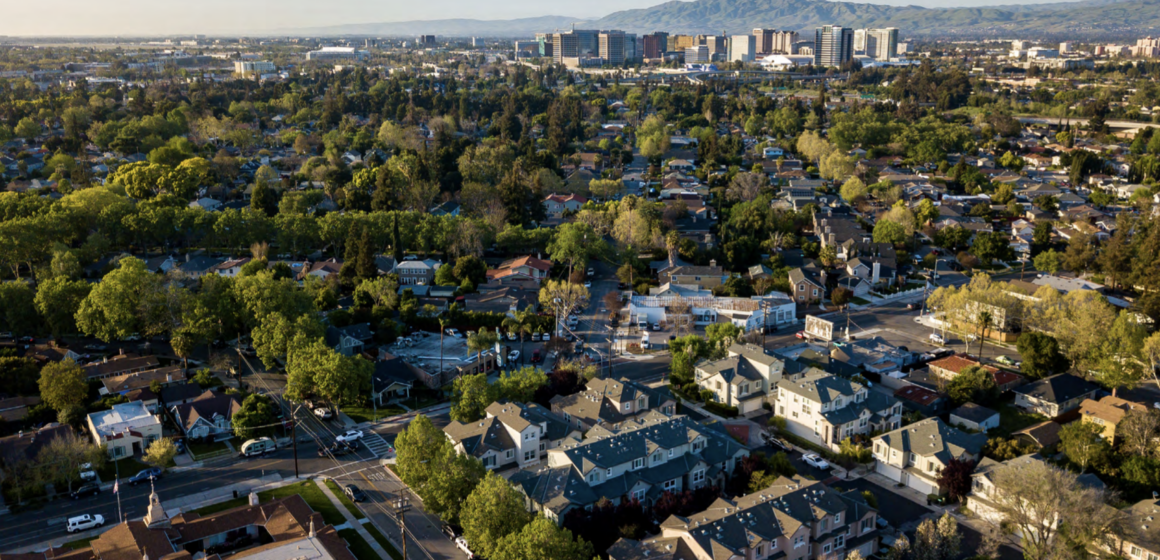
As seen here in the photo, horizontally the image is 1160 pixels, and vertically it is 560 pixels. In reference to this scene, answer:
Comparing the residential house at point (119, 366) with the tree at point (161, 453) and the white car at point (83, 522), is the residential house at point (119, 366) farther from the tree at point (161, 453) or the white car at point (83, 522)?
the white car at point (83, 522)

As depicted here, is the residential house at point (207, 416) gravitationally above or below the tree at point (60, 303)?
below

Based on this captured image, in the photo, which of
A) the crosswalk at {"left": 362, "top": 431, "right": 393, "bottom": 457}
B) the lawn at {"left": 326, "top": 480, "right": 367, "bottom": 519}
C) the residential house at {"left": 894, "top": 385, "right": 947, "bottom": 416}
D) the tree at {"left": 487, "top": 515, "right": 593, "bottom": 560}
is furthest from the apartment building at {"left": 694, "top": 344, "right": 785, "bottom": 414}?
the lawn at {"left": 326, "top": 480, "right": 367, "bottom": 519}

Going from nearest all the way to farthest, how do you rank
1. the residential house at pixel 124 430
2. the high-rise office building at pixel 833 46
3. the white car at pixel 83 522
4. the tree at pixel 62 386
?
1. the white car at pixel 83 522
2. the residential house at pixel 124 430
3. the tree at pixel 62 386
4. the high-rise office building at pixel 833 46

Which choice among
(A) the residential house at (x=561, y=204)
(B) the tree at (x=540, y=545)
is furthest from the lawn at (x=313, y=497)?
(A) the residential house at (x=561, y=204)

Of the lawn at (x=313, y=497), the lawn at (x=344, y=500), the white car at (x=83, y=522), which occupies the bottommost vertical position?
the lawn at (x=344, y=500)

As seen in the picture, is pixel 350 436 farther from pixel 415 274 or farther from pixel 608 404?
pixel 415 274

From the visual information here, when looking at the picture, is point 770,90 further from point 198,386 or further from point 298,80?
point 198,386
